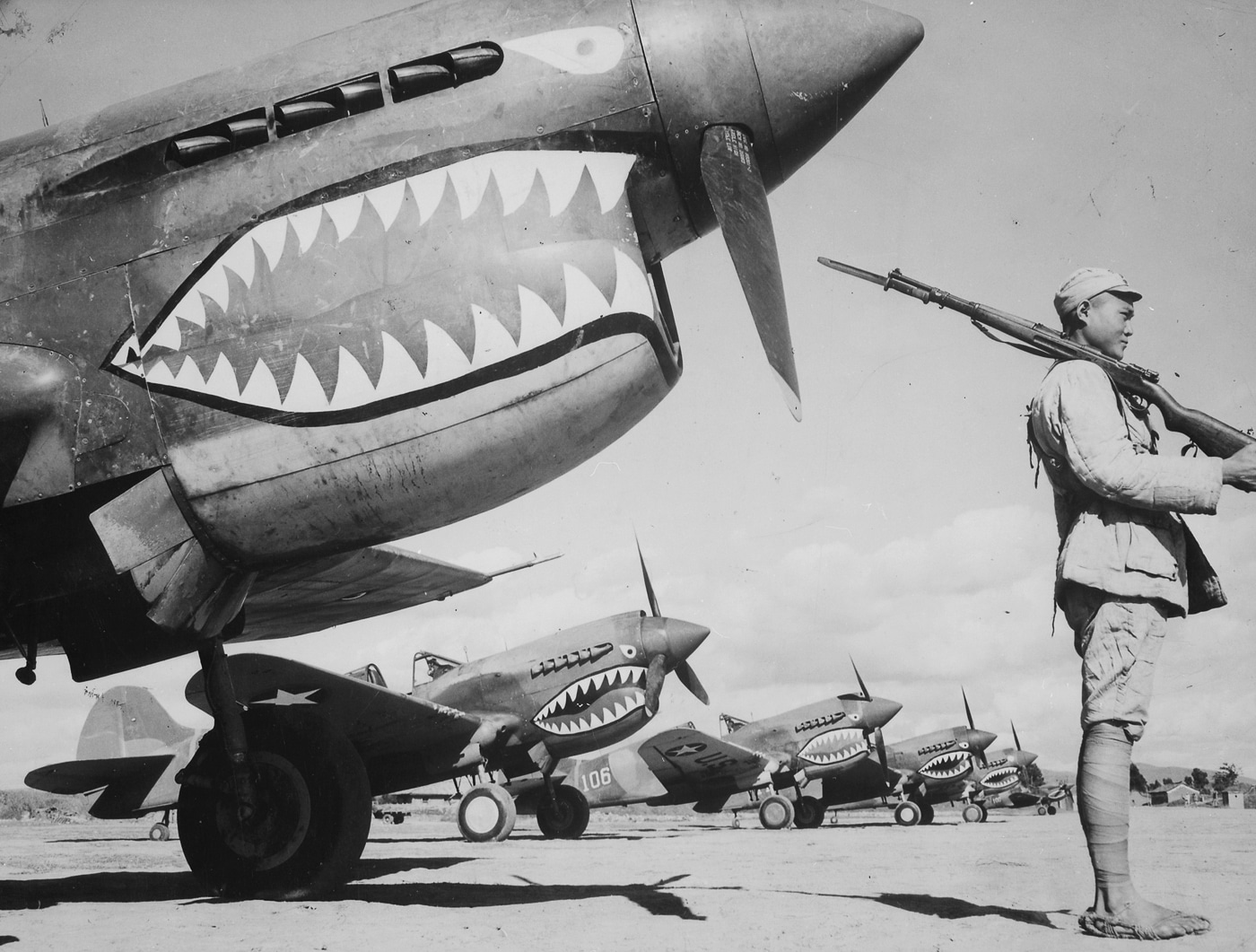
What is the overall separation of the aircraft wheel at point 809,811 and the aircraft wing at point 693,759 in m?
2.39

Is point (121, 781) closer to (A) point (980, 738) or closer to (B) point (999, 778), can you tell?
(A) point (980, 738)

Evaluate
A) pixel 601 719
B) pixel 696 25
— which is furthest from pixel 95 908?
pixel 601 719

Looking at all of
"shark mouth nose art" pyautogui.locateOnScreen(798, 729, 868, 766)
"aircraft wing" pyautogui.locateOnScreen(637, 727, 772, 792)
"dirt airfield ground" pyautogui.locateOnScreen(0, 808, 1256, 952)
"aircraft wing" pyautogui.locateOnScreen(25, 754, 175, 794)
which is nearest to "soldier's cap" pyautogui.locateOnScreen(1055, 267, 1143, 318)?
"dirt airfield ground" pyautogui.locateOnScreen(0, 808, 1256, 952)

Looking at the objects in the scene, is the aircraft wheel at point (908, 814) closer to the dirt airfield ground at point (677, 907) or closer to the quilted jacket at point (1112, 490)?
the dirt airfield ground at point (677, 907)

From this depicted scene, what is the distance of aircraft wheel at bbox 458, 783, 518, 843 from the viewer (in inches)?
512

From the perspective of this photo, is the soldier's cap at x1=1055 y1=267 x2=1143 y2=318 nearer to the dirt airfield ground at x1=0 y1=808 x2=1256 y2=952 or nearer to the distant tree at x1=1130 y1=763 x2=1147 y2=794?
the distant tree at x1=1130 y1=763 x2=1147 y2=794

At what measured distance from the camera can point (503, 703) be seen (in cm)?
1417

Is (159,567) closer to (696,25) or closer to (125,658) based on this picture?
(125,658)

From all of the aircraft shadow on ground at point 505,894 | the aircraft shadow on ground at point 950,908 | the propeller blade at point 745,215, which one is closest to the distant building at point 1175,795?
the aircraft shadow on ground at point 505,894

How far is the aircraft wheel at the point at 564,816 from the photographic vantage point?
15.1 meters

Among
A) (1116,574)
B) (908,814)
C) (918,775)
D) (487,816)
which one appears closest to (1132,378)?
(1116,574)

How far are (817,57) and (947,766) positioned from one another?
24900 millimetres

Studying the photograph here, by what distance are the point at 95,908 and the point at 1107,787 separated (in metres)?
4.08

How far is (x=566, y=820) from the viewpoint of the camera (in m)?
15.1
